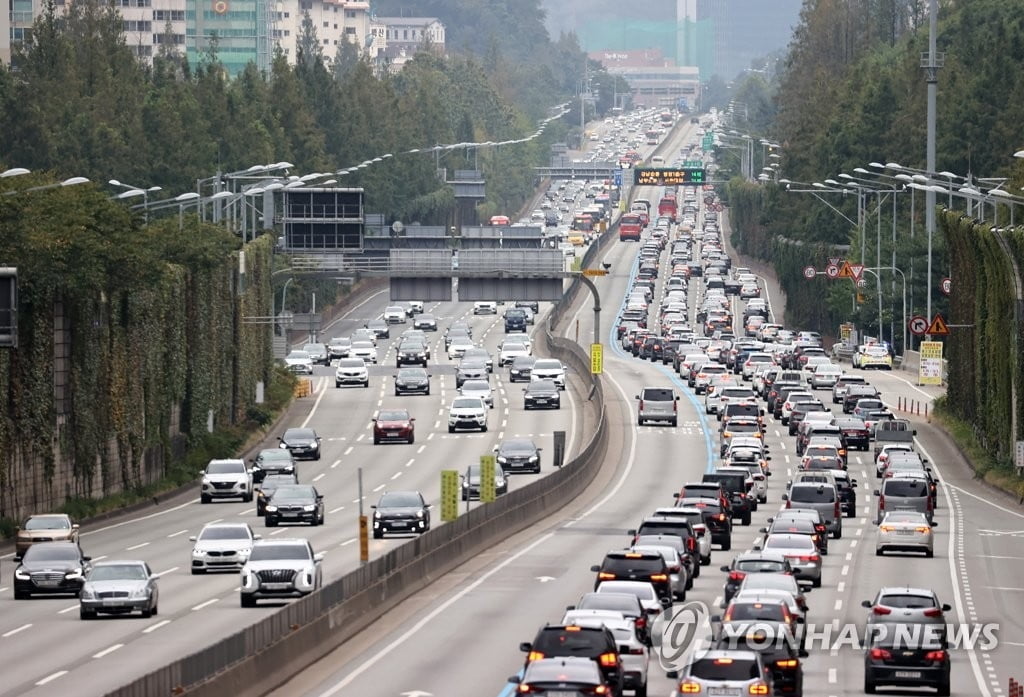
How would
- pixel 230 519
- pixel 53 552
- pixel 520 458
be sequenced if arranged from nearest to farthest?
pixel 53 552, pixel 230 519, pixel 520 458

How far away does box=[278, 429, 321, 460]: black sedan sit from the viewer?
91000 millimetres

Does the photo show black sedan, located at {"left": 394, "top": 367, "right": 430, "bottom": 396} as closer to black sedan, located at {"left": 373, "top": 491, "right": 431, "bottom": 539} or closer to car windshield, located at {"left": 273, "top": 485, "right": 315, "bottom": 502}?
car windshield, located at {"left": 273, "top": 485, "right": 315, "bottom": 502}

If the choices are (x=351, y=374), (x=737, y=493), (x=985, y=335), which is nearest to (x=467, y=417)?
(x=985, y=335)

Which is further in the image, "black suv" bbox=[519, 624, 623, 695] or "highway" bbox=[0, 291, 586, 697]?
"highway" bbox=[0, 291, 586, 697]

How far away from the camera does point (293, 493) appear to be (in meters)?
67.1

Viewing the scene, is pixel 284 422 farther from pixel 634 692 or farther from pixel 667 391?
pixel 634 692

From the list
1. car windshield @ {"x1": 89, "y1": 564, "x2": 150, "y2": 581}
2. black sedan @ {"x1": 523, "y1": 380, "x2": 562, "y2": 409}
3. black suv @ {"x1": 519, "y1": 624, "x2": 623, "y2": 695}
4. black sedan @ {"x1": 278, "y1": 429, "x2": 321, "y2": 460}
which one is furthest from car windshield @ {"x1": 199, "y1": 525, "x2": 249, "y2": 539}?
black sedan @ {"x1": 523, "y1": 380, "x2": 562, "y2": 409}

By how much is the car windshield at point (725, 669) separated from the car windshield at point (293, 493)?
36.6 m

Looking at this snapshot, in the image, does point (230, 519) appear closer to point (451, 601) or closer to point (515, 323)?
point (451, 601)

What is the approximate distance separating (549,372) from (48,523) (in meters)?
60.4

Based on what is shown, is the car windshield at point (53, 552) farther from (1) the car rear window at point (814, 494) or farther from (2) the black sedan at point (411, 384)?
(2) the black sedan at point (411, 384)

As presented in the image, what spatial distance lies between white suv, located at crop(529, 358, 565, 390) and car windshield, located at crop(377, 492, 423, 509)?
172 feet

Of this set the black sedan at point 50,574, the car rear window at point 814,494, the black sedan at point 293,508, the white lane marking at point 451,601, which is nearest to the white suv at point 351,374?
the white lane marking at point 451,601

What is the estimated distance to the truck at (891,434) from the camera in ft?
295
